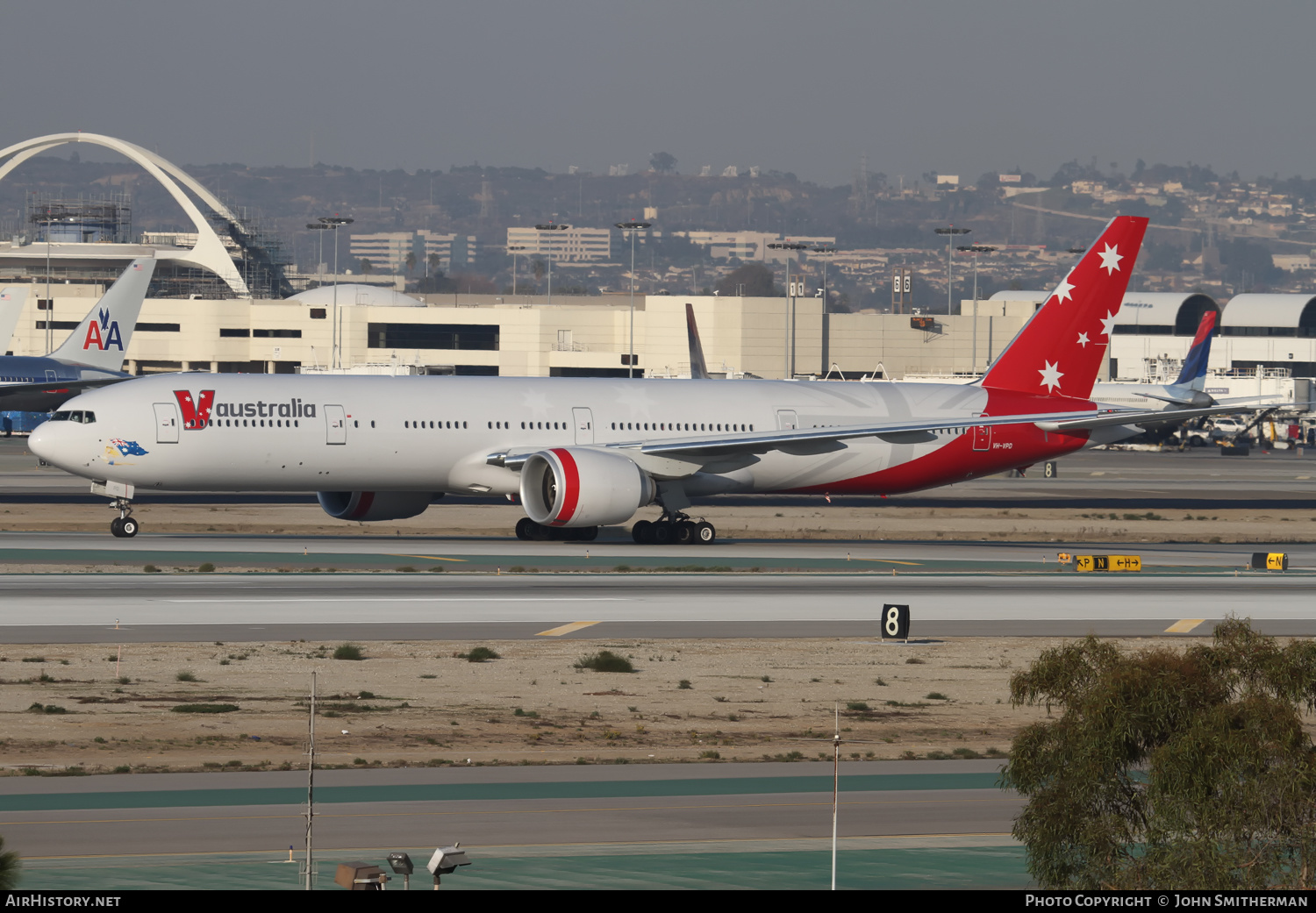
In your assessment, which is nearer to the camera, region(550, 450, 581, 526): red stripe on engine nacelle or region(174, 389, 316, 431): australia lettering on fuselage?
region(174, 389, 316, 431): australia lettering on fuselage

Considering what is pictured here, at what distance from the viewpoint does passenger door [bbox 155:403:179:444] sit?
163ft

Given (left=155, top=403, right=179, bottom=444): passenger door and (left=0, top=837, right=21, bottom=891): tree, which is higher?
(left=0, top=837, right=21, bottom=891): tree

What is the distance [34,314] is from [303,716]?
568 feet

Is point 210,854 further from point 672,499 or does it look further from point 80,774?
point 672,499

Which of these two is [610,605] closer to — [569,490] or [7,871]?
[569,490]

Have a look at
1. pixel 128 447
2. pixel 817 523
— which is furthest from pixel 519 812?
pixel 817 523

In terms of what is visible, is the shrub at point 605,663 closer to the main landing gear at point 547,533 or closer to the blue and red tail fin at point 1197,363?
the main landing gear at point 547,533

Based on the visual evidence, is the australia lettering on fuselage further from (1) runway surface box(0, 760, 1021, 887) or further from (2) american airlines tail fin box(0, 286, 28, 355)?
(2) american airlines tail fin box(0, 286, 28, 355)

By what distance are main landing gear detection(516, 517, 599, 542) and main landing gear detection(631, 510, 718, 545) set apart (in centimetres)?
148

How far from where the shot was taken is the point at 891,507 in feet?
236

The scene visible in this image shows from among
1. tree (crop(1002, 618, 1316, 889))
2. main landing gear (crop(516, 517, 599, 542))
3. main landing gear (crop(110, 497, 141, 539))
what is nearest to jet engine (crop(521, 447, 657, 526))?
main landing gear (crop(516, 517, 599, 542))

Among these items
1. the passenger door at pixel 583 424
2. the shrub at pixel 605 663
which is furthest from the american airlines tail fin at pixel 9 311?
the shrub at pixel 605 663
